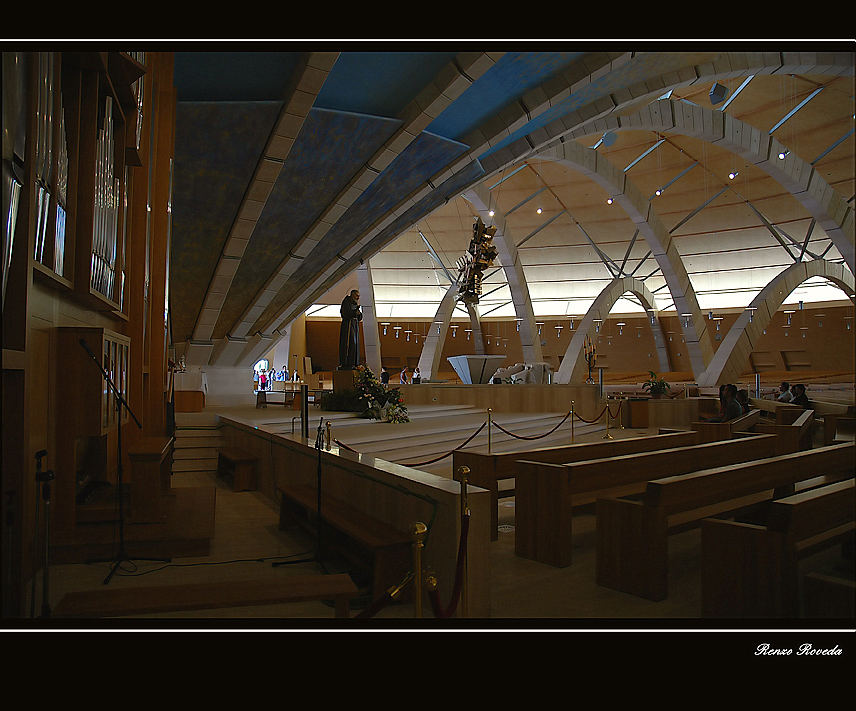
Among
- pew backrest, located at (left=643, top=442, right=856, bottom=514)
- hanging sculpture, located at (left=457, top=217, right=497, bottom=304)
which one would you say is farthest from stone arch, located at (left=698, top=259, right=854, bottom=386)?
pew backrest, located at (left=643, top=442, right=856, bottom=514)

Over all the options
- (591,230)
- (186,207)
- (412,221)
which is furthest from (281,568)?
(591,230)

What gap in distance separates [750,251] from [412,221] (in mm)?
18109

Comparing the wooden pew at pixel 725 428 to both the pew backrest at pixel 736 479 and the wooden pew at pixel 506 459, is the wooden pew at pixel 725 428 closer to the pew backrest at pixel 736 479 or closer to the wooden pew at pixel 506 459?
the wooden pew at pixel 506 459

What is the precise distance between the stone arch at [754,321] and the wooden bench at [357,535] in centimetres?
1829

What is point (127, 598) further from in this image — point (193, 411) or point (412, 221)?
point (412, 221)

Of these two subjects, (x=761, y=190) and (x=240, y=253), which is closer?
(x=240, y=253)

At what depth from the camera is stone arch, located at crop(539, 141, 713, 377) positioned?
1927cm

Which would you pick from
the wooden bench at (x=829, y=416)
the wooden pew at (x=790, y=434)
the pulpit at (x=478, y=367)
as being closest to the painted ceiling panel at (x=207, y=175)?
the pulpit at (x=478, y=367)

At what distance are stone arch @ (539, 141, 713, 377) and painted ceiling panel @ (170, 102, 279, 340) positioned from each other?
437 inches

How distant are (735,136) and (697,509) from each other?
15.3 m

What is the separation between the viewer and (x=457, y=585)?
3.01 m

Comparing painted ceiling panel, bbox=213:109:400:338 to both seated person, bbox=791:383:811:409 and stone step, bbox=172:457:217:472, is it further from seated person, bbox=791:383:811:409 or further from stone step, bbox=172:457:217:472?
seated person, bbox=791:383:811:409

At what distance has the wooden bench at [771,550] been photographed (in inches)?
114

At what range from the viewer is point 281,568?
4551mm
